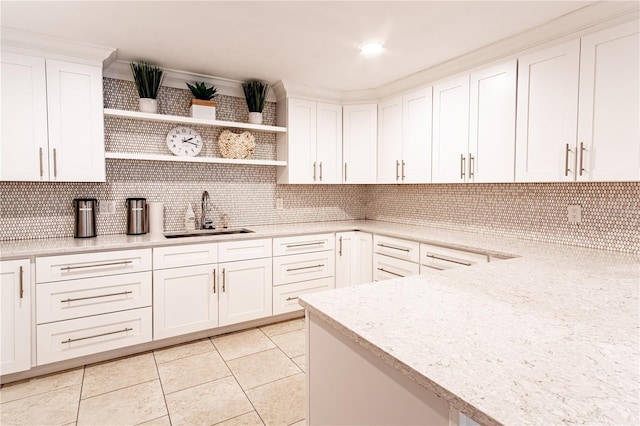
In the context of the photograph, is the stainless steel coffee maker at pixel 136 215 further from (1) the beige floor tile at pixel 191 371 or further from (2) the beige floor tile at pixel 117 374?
(1) the beige floor tile at pixel 191 371

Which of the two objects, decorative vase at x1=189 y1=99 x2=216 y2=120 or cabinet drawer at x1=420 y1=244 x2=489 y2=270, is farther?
decorative vase at x1=189 y1=99 x2=216 y2=120

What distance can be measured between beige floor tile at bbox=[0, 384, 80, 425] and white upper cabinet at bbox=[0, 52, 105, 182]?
1.43 metres

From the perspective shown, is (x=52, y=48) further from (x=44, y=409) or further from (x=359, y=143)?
(x=359, y=143)

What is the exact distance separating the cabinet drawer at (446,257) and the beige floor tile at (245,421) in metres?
1.72

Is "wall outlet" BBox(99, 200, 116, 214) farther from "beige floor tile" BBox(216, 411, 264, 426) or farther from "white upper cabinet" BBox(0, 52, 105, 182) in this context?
"beige floor tile" BBox(216, 411, 264, 426)

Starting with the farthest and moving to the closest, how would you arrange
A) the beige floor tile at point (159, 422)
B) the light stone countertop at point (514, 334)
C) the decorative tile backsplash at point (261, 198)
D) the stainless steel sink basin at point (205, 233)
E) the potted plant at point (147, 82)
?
the stainless steel sink basin at point (205, 233) < the potted plant at point (147, 82) < the decorative tile backsplash at point (261, 198) < the beige floor tile at point (159, 422) < the light stone countertop at point (514, 334)

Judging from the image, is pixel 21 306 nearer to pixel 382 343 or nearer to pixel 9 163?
pixel 9 163

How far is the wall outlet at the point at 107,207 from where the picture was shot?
306 cm

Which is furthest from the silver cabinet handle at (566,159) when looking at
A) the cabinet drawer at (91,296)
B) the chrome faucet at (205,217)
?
the cabinet drawer at (91,296)

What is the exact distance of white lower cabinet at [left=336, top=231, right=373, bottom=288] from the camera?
12.0ft

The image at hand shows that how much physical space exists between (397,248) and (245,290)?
141 centimetres

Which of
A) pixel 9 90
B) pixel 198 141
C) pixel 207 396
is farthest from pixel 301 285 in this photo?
pixel 9 90

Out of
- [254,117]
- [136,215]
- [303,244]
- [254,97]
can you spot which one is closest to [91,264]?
[136,215]

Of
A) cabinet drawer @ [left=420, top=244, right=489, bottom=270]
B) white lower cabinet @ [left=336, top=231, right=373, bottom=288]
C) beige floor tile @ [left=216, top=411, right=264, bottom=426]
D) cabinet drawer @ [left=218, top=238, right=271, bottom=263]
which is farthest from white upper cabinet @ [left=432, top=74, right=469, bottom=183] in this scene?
beige floor tile @ [left=216, top=411, right=264, bottom=426]
